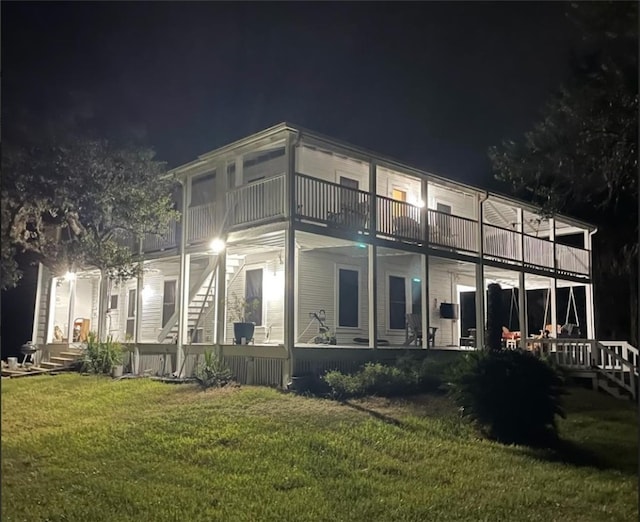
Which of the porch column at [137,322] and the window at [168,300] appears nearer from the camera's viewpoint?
the porch column at [137,322]

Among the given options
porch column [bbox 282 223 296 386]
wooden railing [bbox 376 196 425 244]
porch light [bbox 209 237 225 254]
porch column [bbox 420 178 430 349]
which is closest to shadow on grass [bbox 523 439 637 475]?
porch column [bbox 282 223 296 386]

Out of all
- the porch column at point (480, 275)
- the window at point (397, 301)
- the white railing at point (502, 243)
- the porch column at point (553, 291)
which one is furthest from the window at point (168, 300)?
the porch column at point (553, 291)

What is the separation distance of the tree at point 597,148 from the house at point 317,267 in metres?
0.38

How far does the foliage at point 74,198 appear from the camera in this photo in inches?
170

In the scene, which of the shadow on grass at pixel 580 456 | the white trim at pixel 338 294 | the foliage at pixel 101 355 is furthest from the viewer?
the white trim at pixel 338 294

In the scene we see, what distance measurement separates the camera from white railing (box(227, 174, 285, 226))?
318 inches

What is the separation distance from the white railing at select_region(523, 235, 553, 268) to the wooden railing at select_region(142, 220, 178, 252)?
165 inches

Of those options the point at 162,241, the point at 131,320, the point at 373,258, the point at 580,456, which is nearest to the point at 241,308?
the point at 373,258

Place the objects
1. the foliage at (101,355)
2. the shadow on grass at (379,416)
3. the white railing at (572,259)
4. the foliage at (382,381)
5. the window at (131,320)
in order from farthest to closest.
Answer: the window at (131,320), the white railing at (572,259), the foliage at (382,381), the foliage at (101,355), the shadow on grass at (379,416)

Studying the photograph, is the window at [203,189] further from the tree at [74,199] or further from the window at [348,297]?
the tree at [74,199]

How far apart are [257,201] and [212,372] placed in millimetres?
2670

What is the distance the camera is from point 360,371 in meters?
6.07

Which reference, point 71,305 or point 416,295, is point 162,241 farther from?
point 416,295

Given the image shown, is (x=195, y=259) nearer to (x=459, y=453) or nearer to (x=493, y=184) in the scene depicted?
(x=493, y=184)
